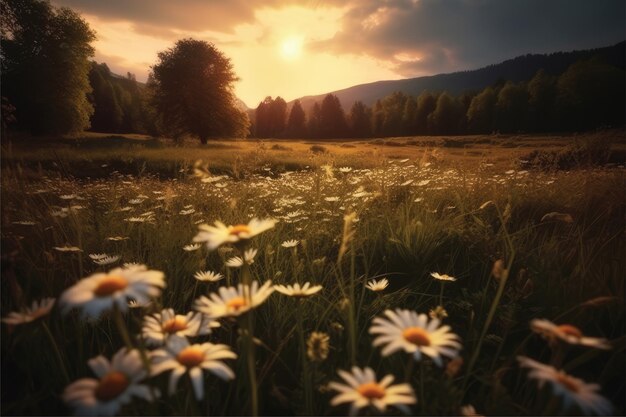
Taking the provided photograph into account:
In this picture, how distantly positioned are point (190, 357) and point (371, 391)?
50cm

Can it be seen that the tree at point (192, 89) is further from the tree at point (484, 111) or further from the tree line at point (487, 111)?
the tree at point (484, 111)

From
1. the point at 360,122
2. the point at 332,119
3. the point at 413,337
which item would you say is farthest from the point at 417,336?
the point at 360,122

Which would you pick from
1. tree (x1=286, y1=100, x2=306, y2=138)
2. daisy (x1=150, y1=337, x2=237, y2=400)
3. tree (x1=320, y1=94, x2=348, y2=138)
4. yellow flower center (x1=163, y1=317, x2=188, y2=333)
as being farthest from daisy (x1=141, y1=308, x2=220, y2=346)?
tree (x1=286, y1=100, x2=306, y2=138)

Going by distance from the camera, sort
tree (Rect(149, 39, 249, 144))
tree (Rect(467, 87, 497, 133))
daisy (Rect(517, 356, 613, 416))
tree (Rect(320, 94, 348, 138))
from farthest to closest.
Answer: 1. tree (Rect(320, 94, 348, 138))
2. tree (Rect(467, 87, 497, 133))
3. tree (Rect(149, 39, 249, 144))
4. daisy (Rect(517, 356, 613, 416))

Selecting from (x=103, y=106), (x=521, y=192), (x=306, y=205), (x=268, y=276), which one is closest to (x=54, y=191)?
(x=306, y=205)

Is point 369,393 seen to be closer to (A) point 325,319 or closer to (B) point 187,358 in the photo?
(B) point 187,358

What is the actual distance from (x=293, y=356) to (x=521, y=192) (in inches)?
163

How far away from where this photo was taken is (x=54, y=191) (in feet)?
18.7

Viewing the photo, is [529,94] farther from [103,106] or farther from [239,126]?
[103,106]

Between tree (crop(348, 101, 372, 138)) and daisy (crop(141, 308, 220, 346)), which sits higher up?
tree (crop(348, 101, 372, 138))

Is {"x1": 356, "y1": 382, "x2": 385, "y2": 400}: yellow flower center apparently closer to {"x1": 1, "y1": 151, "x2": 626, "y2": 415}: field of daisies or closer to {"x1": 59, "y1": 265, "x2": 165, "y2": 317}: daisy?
{"x1": 1, "y1": 151, "x2": 626, "y2": 415}: field of daisies

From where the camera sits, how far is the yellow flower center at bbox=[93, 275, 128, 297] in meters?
0.86

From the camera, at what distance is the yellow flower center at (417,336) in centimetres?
98

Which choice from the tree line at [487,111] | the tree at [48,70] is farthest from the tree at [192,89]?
the tree line at [487,111]
